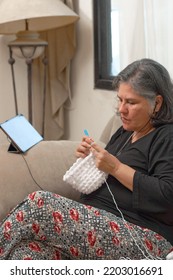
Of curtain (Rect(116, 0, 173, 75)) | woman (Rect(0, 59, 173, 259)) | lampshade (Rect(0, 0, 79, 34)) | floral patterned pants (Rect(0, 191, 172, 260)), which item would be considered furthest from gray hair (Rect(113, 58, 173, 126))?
lampshade (Rect(0, 0, 79, 34))

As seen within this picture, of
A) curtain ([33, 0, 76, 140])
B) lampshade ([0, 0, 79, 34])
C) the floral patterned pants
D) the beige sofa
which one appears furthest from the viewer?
curtain ([33, 0, 76, 140])

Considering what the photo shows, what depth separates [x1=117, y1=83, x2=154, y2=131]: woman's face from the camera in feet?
5.65

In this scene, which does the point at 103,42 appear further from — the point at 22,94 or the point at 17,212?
the point at 17,212

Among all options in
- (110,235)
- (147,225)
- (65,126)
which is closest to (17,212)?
(110,235)

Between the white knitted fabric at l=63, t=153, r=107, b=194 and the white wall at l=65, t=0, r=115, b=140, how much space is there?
1.17 metres

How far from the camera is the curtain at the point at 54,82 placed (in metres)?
3.11

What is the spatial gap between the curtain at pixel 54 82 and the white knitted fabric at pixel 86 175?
1.39 meters

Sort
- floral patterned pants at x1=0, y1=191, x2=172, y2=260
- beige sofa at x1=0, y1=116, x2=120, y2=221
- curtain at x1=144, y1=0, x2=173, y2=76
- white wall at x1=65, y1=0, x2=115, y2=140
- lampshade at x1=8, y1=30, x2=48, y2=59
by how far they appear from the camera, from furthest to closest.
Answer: white wall at x1=65, y1=0, x2=115, y2=140 → lampshade at x1=8, y1=30, x2=48, y2=59 → curtain at x1=144, y1=0, x2=173, y2=76 → beige sofa at x1=0, y1=116, x2=120, y2=221 → floral patterned pants at x1=0, y1=191, x2=172, y2=260

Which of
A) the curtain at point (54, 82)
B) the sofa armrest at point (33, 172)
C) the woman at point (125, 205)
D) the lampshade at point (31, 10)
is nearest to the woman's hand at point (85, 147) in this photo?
the woman at point (125, 205)

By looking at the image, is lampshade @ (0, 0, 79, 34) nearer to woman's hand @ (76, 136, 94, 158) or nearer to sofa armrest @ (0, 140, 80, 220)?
sofa armrest @ (0, 140, 80, 220)

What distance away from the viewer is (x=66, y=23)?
2.95m

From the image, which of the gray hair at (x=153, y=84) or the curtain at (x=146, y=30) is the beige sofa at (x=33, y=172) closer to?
the gray hair at (x=153, y=84)
